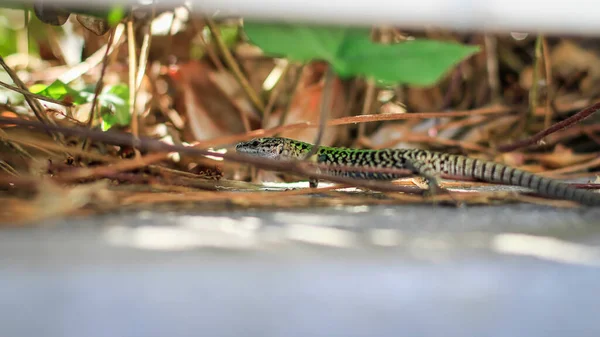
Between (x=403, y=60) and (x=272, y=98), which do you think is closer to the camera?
(x=403, y=60)

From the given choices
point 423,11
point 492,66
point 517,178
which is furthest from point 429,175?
point 492,66

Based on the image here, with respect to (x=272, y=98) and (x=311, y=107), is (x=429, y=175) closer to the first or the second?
(x=311, y=107)

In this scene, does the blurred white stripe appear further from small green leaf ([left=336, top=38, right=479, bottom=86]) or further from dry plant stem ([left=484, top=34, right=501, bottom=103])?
dry plant stem ([left=484, top=34, right=501, bottom=103])

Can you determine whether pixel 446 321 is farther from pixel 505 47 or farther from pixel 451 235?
pixel 505 47

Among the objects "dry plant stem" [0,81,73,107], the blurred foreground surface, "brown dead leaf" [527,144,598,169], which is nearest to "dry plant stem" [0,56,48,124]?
"dry plant stem" [0,81,73,107]

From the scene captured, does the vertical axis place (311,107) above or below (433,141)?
above

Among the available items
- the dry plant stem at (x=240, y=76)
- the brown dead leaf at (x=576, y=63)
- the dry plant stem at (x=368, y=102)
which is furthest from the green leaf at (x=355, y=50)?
the brown dead leaf at (x=576, y=63)
